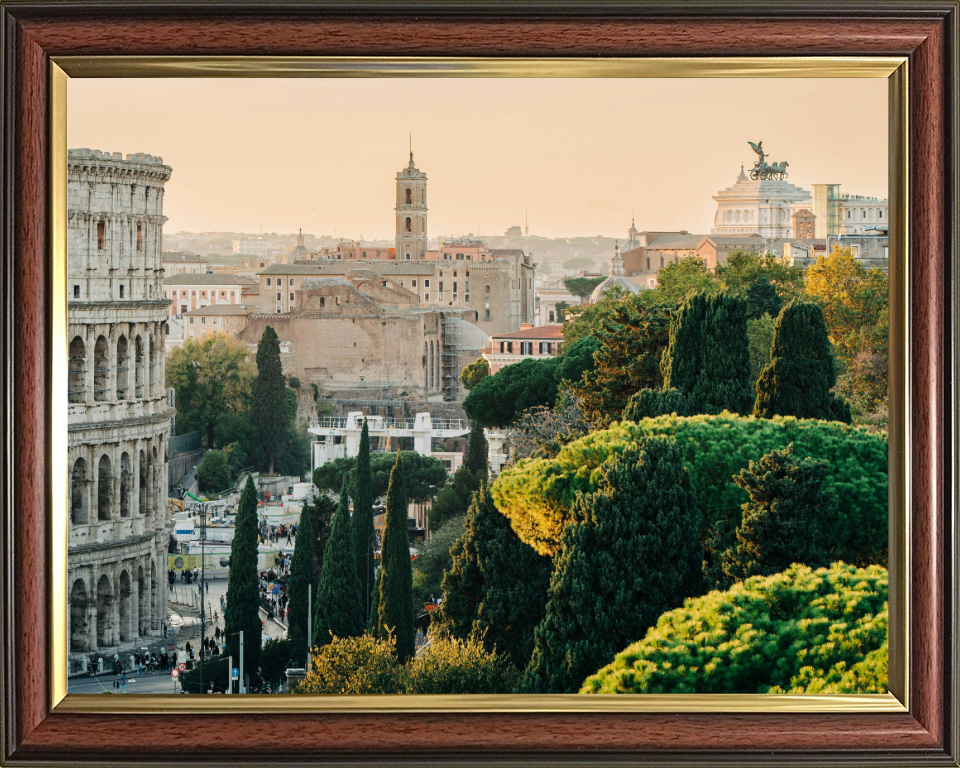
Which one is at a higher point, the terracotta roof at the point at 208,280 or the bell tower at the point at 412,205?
the bell tower at the point at 412,205

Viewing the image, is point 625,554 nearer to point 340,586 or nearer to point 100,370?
point 340,586

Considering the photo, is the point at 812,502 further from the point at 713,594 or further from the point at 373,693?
the point at 373,693

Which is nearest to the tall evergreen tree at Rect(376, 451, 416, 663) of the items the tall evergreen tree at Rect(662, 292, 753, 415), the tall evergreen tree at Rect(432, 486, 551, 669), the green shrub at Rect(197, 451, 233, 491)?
the tall evergreen tree at Rect(432, 486, 551, 669)

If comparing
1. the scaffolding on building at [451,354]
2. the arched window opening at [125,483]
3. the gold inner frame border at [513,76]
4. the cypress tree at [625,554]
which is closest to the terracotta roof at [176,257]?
the gold inner frame border at [513,76]

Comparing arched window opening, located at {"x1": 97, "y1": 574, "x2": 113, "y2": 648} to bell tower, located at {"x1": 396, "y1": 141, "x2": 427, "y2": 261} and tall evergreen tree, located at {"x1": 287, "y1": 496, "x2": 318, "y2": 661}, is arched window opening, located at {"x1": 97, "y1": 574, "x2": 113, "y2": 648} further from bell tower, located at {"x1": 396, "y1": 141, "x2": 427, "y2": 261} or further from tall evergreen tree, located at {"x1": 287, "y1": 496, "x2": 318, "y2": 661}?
bell tower, located at {"x1": 396, "y1": 141, "x2": 427, "y2": 261}

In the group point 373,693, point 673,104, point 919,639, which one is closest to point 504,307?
point 673,104

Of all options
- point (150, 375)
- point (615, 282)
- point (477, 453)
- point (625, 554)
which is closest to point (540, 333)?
point (615, 282)

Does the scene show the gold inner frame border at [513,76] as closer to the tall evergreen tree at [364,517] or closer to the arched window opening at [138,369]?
the arched window opening at [138,369]
